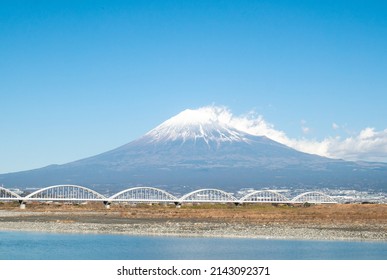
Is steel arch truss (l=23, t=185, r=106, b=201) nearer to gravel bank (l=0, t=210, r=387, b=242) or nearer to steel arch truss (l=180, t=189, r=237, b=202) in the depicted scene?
steel arch truss (l=180, t=189, r=237, b=202)

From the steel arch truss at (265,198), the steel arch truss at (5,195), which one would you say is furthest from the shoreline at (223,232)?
the steel arch truss at (265,198)

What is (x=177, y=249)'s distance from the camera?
2988cm

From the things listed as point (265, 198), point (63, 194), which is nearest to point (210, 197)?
point (265, 198)

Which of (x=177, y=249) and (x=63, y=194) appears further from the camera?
(x=63, y=194)

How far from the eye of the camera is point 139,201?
94188mm

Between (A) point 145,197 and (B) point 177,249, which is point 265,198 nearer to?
(A) point 145,197

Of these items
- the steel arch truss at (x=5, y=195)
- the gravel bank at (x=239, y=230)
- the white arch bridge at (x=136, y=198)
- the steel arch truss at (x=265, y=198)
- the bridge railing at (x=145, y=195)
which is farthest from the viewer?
the steel arch truss at (x=265, y=198)

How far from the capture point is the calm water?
27297 millimetres

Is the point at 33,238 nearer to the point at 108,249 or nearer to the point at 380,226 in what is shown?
the point at 108,249

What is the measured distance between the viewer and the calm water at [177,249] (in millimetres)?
27297

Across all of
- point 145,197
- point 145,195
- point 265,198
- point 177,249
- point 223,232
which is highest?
point 145,195

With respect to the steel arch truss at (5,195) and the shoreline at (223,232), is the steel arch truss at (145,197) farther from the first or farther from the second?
the shoreline at (223,232)

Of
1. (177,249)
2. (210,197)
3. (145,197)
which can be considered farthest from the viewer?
(145,197)
